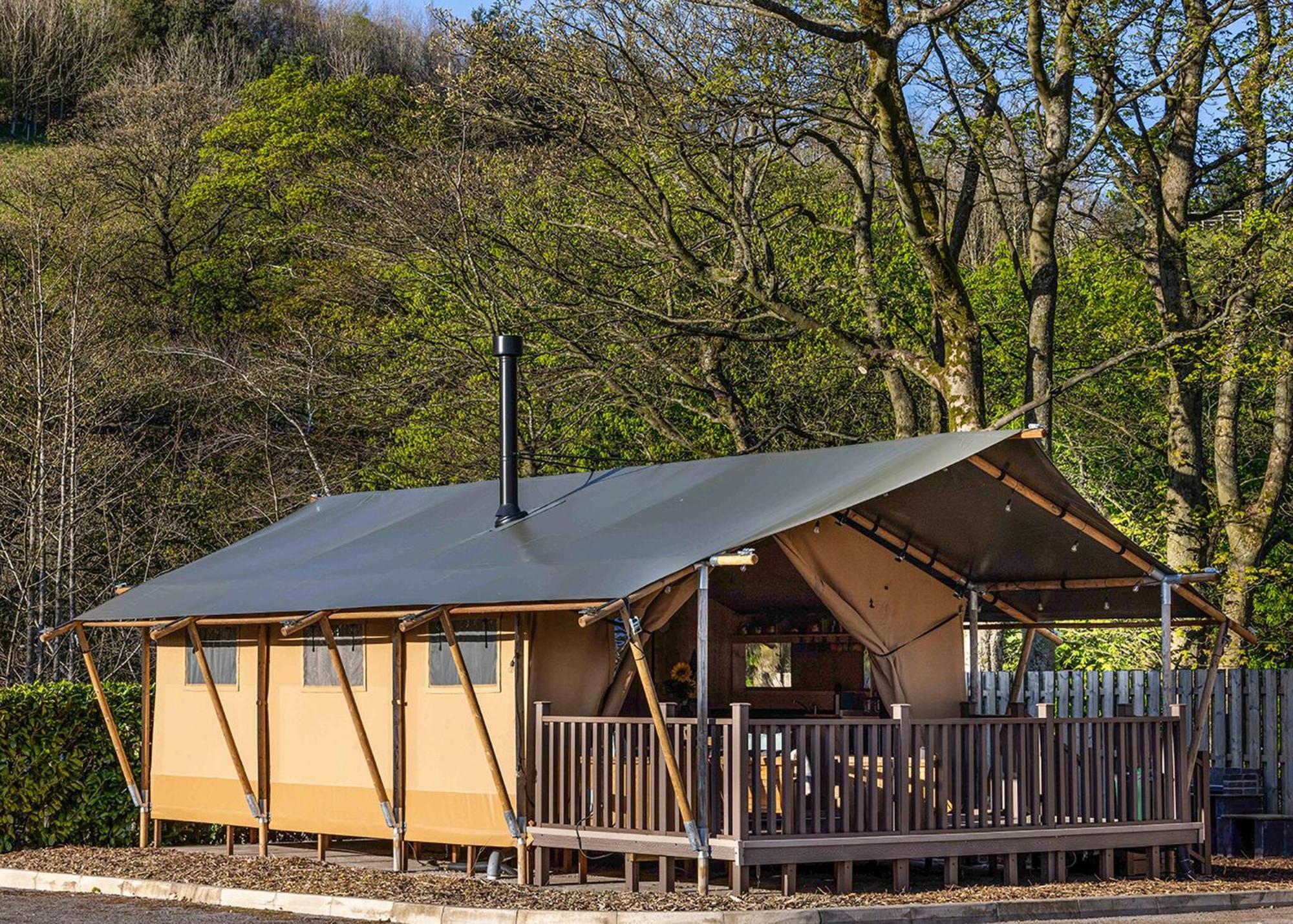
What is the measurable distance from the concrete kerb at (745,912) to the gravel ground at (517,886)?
0.64 feet

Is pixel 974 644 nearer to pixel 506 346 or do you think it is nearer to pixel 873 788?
pixel 873 788

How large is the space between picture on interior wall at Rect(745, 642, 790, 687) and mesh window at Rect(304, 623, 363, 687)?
13.3 feet

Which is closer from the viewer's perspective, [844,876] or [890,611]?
[844,876]

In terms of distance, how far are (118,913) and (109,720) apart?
4560 mm

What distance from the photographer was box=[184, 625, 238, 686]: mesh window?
54.3 ft

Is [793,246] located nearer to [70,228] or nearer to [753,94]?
[753,94]

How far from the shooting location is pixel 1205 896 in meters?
12.1

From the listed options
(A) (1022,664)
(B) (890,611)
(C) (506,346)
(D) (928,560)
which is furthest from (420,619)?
(A) (1022,664)

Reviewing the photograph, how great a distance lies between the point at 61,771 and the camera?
16922mm

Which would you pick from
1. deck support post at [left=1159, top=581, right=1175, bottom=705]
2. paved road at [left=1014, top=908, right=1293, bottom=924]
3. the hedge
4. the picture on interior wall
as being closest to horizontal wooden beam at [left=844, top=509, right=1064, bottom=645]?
deck support post at [left=1159, top=581, right=1175, bottom=705]

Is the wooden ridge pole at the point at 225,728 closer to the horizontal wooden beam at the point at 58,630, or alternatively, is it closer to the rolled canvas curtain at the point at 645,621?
the horizontal wooden beam at the point at 58,630

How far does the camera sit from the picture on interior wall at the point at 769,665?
17406 mm

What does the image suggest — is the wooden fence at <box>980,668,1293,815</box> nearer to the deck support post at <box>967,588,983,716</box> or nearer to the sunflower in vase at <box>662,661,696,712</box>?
the deck support post at <box>967,588,983,716</box>

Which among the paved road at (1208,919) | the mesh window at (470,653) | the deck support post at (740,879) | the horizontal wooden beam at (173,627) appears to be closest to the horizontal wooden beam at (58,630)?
the horizontal wooden beam at (173,627)
